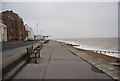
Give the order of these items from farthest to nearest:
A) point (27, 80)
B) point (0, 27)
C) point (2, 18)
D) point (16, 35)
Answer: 1. point (16, 35)
2. point (2, 18)
3. point (0, 27)
4. point (27, 80)

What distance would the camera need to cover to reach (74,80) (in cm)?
540

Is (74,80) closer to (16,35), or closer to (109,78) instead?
(109,78)

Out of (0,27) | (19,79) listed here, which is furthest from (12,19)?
(19,79)

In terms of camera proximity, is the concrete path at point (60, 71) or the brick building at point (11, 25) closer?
the concrete path at point (60, 71)

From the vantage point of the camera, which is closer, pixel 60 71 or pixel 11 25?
pixel 60 71

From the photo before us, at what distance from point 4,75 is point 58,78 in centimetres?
186

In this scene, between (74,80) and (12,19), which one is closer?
(74,80)

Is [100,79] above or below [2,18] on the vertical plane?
below

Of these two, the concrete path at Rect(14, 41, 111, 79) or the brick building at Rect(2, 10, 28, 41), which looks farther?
the brick building at Rect(2, 10, 28, 41)

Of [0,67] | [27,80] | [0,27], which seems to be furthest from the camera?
[0,27]

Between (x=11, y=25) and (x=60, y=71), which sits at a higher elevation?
(x=11, y=25)

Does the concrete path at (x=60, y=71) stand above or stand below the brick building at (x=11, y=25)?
below

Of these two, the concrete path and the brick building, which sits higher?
the brick building

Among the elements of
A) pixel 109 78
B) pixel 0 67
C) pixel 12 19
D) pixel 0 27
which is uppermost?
pixel 12 19
